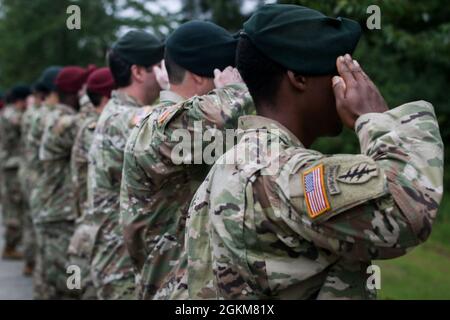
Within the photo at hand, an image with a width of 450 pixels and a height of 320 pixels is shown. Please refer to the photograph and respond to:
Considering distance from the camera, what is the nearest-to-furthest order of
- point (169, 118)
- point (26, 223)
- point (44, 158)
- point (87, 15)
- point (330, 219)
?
point (330, 219)
point (169, 118)
point (44, 158)
point (26, 223)
point (87, 15)

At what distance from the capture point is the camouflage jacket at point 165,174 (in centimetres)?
324

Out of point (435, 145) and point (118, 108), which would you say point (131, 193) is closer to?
point (118, 108)

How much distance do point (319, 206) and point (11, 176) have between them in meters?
9.86

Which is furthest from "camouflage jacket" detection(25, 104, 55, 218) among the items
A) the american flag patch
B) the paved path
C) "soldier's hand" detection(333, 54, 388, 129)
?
the american flag patch

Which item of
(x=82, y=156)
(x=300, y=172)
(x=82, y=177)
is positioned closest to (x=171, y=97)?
(x=300, y=172)

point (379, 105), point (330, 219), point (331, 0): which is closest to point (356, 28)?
point (379, 105)

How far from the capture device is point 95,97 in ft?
20.3

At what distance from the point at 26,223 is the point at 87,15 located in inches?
195

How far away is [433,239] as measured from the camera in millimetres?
9883

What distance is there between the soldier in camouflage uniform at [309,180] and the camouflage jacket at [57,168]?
15.9 feet

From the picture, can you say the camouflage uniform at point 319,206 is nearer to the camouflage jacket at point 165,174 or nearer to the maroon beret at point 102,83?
the camouflage jacket at point 165,174

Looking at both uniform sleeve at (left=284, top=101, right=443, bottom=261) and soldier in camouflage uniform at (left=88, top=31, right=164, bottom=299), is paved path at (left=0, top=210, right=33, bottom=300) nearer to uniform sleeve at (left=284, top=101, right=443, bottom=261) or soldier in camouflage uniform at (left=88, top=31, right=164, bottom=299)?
soldier in camouflage uniform at (left=88, top=31, right=164, bottom=299)

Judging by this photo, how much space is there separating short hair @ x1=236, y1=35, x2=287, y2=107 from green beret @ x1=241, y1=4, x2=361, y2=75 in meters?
0.03

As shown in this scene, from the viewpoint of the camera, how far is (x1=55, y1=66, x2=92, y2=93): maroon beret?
720 centimetres
